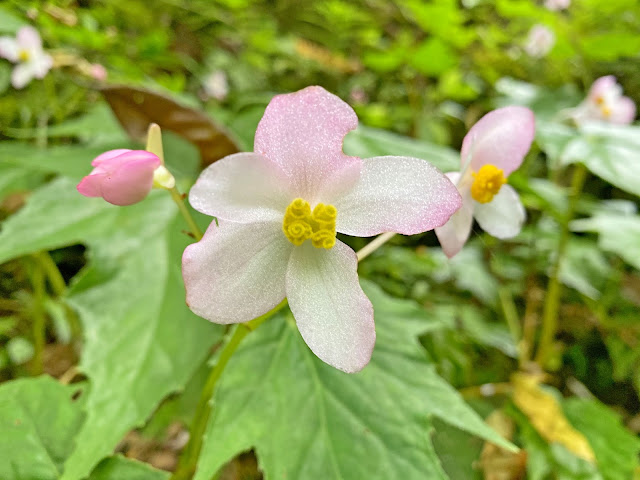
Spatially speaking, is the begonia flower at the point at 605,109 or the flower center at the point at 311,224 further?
the begonia flower at the point at 605,109

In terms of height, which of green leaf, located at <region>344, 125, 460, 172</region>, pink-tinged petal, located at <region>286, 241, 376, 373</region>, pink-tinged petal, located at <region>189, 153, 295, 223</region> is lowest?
green leaf, located at <region>344, 125, 460, 172</region>

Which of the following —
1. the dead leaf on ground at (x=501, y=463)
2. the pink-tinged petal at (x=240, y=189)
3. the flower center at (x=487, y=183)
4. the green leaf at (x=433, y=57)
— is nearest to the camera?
the pink-tinged petal at (x=240, y=189)

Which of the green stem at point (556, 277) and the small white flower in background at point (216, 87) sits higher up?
the green stem at point (556, 277)

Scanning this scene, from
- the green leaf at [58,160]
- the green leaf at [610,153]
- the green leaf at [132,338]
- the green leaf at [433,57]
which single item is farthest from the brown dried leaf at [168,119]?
the green leaf at [433,57]

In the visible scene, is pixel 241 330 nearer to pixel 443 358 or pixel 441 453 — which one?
pixel 441 453

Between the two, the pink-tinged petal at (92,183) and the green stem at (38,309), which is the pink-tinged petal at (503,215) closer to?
the pink-tinged petal at (92,183)

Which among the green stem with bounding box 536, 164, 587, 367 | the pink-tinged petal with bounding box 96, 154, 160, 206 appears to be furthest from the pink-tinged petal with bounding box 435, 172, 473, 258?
the green stem with bounding box 536, 164, 587, 367

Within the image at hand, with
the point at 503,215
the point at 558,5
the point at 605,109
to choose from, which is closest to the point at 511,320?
the point at 605,109

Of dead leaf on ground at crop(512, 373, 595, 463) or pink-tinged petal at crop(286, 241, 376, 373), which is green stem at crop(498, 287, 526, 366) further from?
pink-tinged petal at crop(286, 241, 376, 373)
